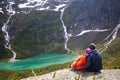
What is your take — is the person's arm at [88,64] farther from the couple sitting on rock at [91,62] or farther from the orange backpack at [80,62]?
the orange backpack at [80,62]

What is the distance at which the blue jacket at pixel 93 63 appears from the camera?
68.7 ft

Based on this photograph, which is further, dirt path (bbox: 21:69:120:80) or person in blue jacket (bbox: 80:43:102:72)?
person in blue jacket (bbox: 80:43:102:72)

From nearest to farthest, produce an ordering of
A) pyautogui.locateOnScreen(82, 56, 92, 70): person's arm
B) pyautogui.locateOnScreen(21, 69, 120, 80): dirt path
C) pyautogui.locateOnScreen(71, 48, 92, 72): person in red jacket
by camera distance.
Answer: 1. pyautogui.locateOnScreen(21, 69, 120, 80): dirt path
2. pyautogui.locateOnScreen(82, 56, 92, 70): person's arm
3. pyautogui.locateOnScreen(71, 48, 92, 72): person in red jacket

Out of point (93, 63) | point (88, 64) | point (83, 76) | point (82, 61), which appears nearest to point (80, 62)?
point (82, 61)

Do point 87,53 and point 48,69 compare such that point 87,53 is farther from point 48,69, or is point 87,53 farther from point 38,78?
point 48,69

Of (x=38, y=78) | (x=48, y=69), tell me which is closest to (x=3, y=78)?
(x=48, y=69)

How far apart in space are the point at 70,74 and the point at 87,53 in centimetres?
207

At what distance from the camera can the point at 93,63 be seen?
21078 mm

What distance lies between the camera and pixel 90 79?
62.8ft

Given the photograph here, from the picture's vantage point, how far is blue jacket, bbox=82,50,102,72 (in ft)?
68.7

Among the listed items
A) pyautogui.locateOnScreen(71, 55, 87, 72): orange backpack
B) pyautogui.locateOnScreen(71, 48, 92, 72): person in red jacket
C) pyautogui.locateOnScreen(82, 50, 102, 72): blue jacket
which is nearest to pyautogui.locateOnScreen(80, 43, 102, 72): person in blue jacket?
pyautogui.locateOnScreen(82, 50, 102, 72): blue jacket

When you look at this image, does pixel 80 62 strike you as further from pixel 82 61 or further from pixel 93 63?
pixel 93 63

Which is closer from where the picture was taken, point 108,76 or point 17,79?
point 17,79

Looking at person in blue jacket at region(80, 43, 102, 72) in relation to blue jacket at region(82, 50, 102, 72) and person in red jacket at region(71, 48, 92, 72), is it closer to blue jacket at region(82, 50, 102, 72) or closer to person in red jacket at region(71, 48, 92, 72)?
blue jacket at region(82, 50, 102, 72)
